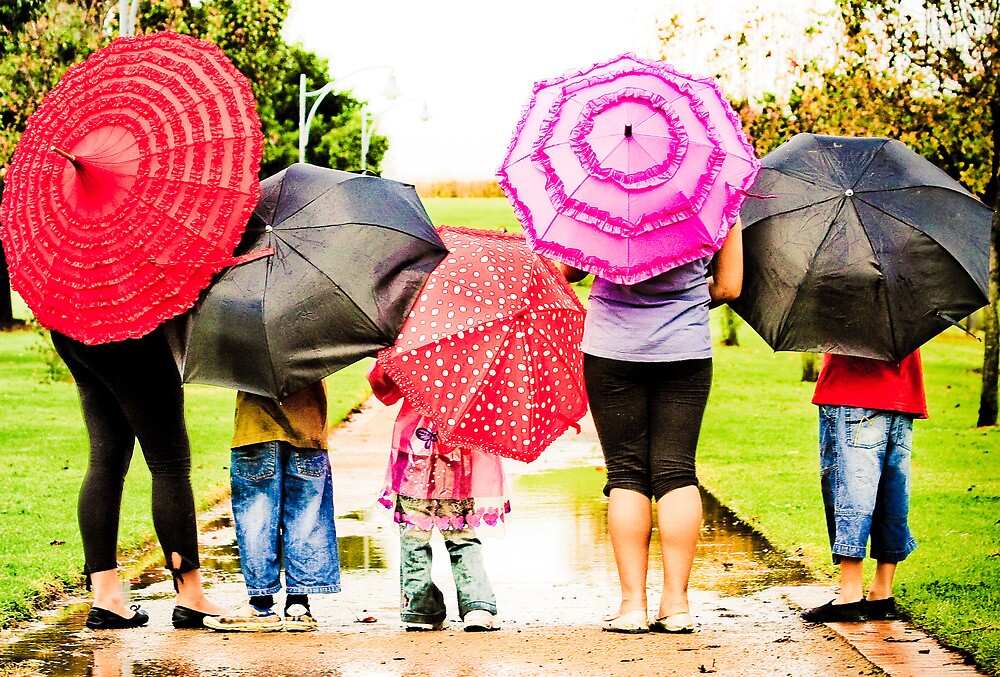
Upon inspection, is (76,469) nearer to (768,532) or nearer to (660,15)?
(768,532)

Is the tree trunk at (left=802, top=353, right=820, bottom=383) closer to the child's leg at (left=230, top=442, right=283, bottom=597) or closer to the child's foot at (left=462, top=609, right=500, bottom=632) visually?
the child's foot at (left=462, top=609, right=500, bottom=632)

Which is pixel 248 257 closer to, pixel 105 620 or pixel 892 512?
pixel 105 620

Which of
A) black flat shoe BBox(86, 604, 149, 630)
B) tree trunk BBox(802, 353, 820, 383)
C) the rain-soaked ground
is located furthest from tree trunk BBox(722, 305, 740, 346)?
black flat shoe BBox(86, 604, 149, 630)

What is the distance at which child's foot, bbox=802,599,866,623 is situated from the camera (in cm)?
562

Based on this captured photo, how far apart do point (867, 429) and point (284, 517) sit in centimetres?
238

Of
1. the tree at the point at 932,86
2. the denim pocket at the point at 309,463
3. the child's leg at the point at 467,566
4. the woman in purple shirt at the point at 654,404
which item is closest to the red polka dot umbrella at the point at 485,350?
the woman in purple shirt at the point at 654,404

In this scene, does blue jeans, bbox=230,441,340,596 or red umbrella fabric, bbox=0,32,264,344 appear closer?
red umbrella fabric, bbox=0,32,264,344

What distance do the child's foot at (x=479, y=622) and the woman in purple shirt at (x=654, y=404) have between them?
0.47 meters

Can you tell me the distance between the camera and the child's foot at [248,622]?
5512 mm

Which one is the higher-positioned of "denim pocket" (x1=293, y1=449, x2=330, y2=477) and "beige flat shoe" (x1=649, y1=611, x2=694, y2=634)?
"denim pocket" (x1=293, y1=449, x2=330, y2=477)

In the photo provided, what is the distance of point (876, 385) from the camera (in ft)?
18.7

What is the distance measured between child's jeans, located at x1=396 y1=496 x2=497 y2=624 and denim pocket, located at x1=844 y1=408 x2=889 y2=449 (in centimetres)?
158

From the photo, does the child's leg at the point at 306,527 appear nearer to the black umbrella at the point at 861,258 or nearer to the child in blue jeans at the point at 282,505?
the child in blue jeans at the point at 282,505

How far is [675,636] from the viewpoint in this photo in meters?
5.32
